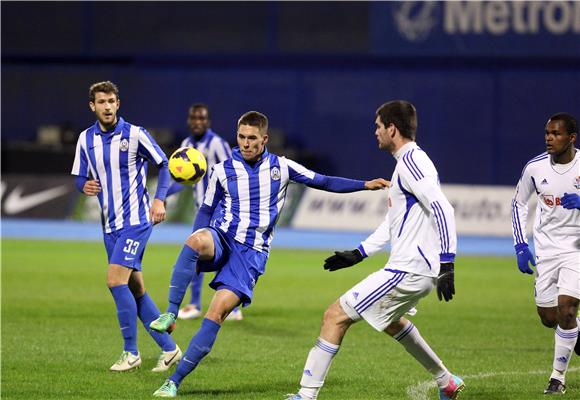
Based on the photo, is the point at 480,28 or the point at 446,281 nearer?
the point at 446,281

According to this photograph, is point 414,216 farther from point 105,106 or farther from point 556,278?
point 105,106

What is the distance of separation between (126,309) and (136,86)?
22.9 metres

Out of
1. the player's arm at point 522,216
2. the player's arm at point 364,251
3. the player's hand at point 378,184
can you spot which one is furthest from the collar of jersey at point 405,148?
the player's arm at point 522,216

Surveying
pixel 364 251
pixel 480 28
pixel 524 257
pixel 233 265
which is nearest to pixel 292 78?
pixel 480 28

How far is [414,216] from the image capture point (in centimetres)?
716

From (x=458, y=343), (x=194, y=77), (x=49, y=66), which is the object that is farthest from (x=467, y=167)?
(x=458, y=343)

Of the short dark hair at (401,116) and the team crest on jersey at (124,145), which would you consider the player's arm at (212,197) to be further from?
the short dark hair at (401,116)

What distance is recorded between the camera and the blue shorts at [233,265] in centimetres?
811

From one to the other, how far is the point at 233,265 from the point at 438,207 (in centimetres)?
185

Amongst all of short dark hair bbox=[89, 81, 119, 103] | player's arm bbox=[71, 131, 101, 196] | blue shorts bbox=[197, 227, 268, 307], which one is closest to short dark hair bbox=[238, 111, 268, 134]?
blue shorts bbox=[197, 227, 268, 307]

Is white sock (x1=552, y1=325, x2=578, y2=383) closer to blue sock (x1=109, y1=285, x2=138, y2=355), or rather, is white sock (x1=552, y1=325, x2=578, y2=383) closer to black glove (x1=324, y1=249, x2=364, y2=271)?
black glove (x1=324, y1=249, x2=364, y2=271)

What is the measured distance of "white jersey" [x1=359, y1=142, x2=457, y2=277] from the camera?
7.04m

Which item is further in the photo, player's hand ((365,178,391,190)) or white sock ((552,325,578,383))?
white sock ((552,325,578,383))

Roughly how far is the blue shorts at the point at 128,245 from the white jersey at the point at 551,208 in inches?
120
